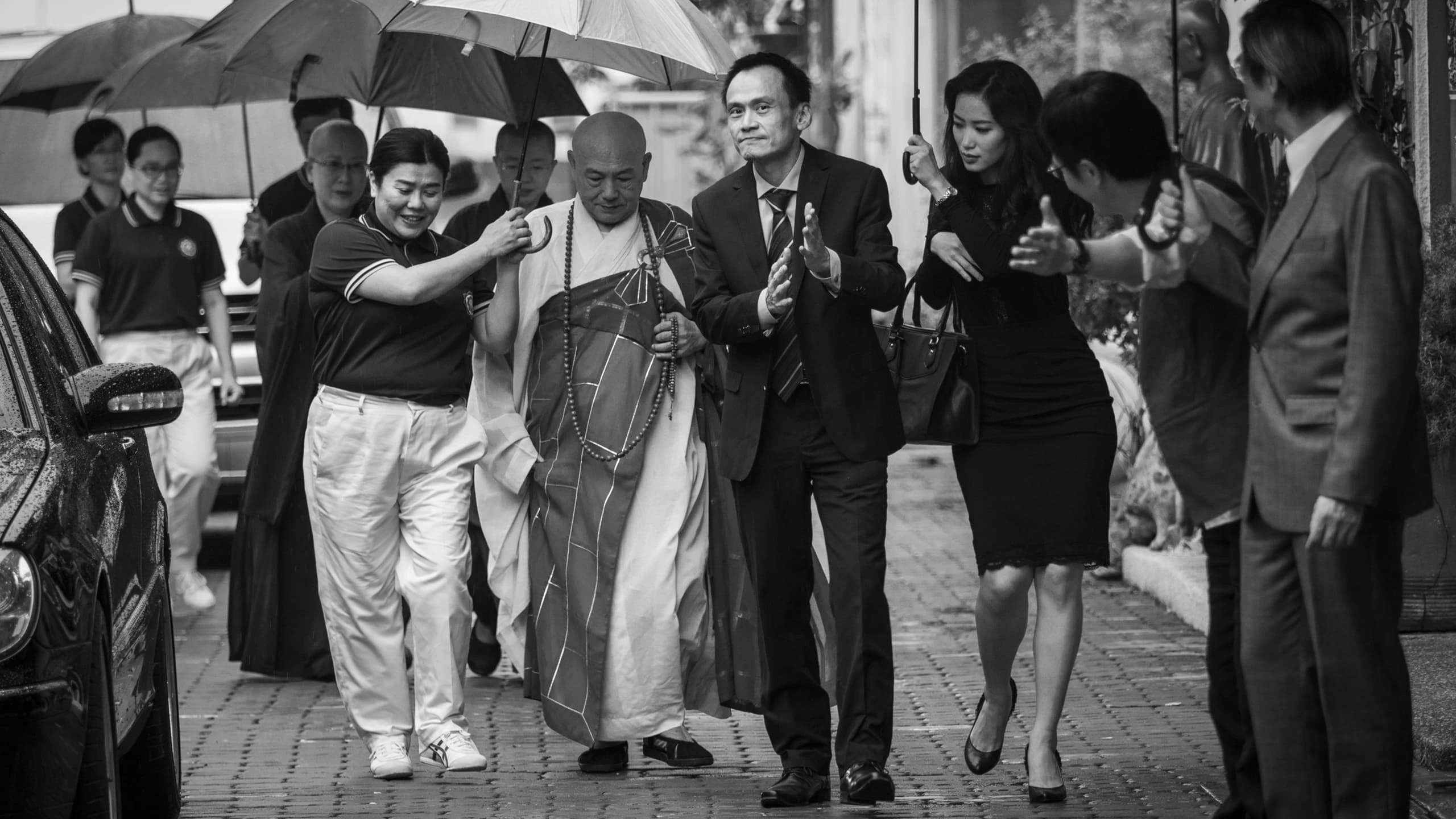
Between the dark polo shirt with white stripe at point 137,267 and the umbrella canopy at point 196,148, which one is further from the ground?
the umbrella canopy at point 196,148

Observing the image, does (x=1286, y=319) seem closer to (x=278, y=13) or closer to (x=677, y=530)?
(x=677, y=530)

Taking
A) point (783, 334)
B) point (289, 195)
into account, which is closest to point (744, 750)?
point (783, 334)

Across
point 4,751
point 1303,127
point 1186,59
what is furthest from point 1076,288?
point 4,751

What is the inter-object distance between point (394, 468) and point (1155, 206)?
289cm

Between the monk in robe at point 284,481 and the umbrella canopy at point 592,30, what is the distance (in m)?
1.36

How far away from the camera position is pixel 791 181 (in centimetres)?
622

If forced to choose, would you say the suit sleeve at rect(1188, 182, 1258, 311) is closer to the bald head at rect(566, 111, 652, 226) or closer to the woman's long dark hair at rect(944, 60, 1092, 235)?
the woman's long dark hair at rect(944, 60, 1092, 235)

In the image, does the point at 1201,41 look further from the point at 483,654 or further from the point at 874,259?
the point at 483,654

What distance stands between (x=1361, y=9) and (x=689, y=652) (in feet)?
9.79

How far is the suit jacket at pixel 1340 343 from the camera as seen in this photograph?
420 cm

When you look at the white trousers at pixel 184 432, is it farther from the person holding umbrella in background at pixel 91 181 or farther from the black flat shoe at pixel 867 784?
the black flat shoe at pixel 867 784

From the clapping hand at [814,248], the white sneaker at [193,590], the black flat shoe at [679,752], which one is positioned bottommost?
the white sneaker at [193,590]

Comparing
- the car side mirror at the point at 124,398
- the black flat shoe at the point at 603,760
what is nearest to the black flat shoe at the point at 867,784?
the black flat shoe at the point at 603,760

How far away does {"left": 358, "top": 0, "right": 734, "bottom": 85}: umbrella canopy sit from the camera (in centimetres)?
626
